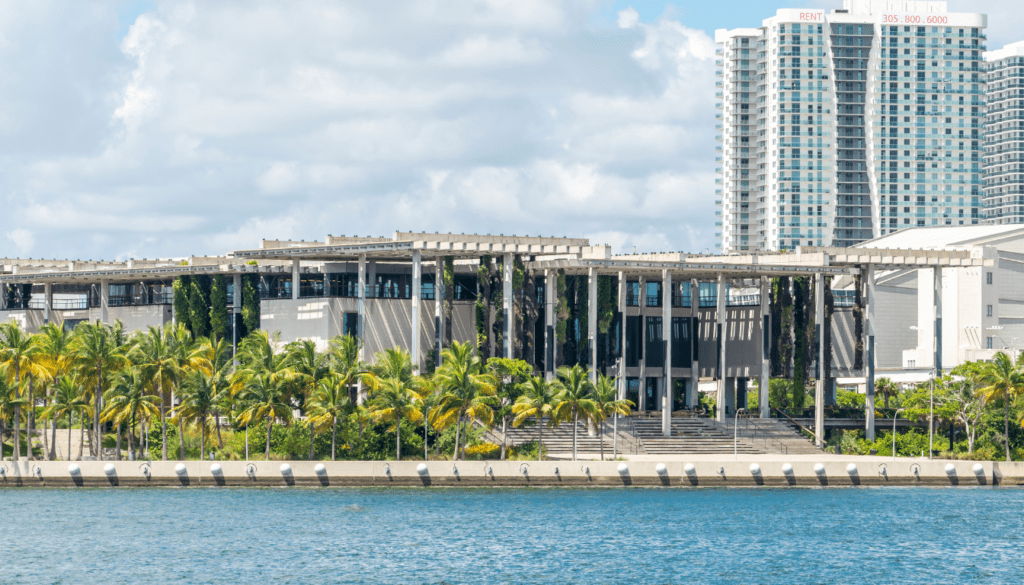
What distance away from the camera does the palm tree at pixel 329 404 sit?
102375 millimetres

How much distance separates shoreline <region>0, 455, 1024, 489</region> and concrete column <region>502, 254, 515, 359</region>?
68.5 feet

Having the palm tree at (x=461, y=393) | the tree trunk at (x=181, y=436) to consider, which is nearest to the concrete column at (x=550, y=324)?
the palm tree at (x=461, y=393)

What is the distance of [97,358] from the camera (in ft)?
342

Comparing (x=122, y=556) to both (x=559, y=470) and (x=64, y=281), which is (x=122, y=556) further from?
(x=64, y=281)

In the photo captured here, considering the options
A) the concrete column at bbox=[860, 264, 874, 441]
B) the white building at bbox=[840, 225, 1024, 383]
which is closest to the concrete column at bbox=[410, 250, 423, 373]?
the concrete column at bbox=[860, 264, 874, 441]

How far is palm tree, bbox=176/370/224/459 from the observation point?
102750mm

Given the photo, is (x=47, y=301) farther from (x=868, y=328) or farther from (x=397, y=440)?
(x=868, y=328)

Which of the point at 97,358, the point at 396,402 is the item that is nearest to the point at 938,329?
the point at 396,402

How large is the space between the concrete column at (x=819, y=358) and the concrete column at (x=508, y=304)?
27.3 m

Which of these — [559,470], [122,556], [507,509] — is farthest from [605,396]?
[122,556]

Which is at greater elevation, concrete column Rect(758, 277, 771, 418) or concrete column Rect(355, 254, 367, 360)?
concrete column Rect(355, 254, 367, 360)

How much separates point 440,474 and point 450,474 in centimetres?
70

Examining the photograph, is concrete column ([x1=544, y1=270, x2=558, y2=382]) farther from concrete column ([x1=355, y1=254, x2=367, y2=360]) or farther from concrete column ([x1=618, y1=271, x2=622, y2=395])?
concrete column ([x1=355, y1=254, x2=367, y2=360])

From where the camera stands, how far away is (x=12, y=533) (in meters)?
80.6
